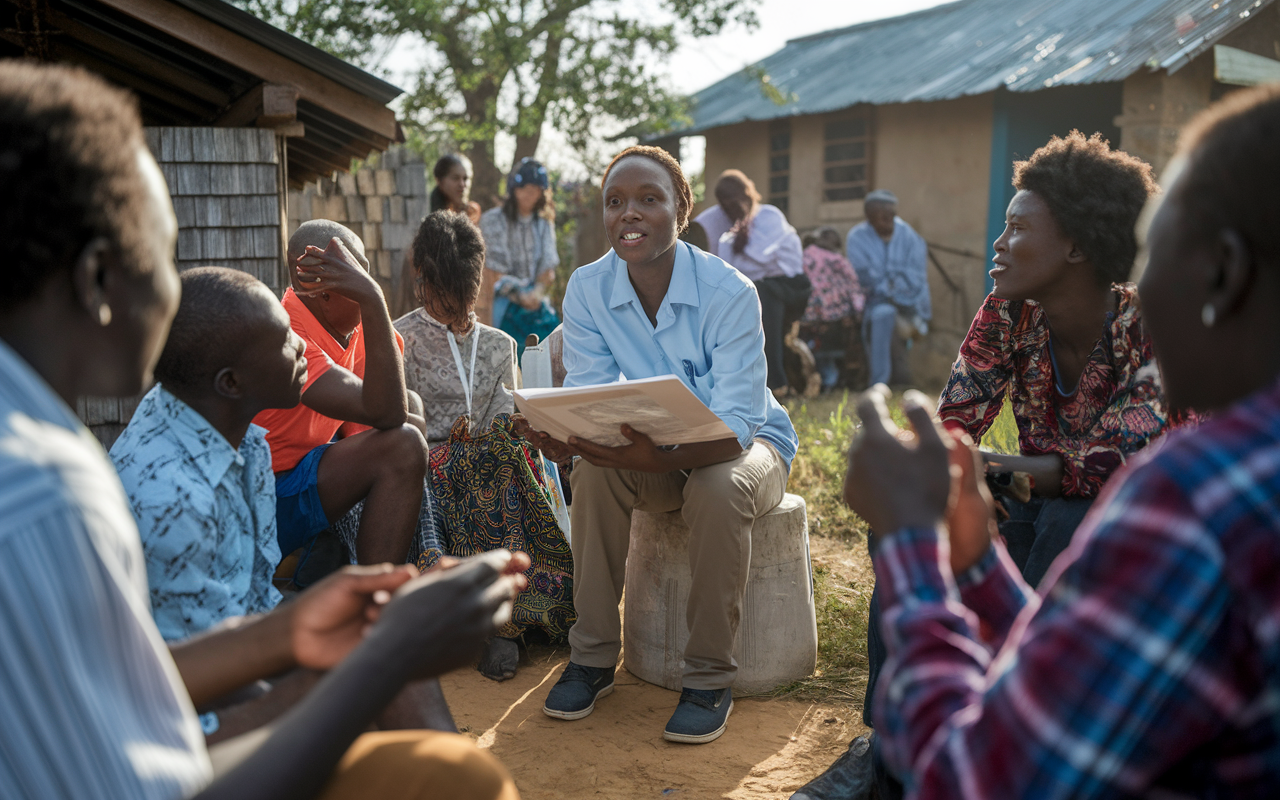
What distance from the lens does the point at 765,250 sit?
26.6 ft

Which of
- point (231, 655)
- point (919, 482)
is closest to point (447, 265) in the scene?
point (231, 655)

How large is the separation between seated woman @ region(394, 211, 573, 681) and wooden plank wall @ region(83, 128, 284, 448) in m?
1.56

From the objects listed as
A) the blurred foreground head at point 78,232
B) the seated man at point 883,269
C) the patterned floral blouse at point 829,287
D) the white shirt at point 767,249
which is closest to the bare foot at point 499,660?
the blurred foreground head at point 78,232

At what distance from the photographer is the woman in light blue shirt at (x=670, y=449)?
3.10 meters

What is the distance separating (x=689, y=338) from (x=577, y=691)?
50.1 inches

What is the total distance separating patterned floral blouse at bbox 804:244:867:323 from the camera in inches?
400

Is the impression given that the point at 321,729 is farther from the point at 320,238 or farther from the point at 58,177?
the point at 320,238

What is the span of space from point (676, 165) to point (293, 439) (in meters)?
1.65

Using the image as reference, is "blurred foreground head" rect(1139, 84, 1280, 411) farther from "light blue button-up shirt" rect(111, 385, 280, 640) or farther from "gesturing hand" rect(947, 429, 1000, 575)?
"light blue button-up shirt" rect(111, 385, 280, 640)

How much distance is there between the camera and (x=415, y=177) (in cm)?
885

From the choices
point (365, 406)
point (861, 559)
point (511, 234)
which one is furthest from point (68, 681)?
point (511, 234)

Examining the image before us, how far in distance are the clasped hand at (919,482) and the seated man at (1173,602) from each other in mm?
70

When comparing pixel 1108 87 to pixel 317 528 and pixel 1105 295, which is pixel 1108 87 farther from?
pixel 317 528

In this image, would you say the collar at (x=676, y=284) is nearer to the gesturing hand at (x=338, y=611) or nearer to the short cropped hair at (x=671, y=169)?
the short cropped hair at (x=671, y=169)
